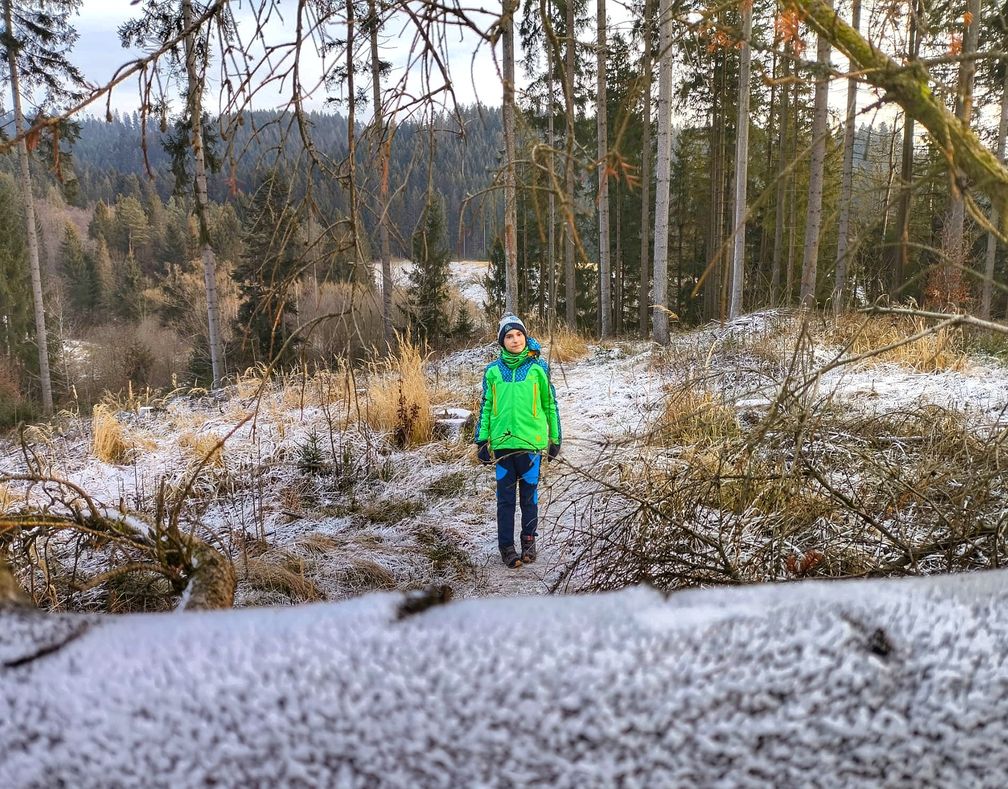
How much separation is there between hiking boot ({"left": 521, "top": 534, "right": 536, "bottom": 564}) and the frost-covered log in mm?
3017

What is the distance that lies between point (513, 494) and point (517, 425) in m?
0.42

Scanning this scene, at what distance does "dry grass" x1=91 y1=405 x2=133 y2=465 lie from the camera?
5.21m

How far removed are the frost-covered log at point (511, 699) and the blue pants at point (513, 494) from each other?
2.95 metres

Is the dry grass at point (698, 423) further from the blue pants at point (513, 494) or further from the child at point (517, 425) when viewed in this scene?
the blue pants at point (513, 494)

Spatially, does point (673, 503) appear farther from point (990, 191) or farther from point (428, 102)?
point (428, 102)

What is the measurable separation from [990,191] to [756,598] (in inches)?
47.3

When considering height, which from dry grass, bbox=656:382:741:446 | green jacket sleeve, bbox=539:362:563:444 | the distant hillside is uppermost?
the distant hillside

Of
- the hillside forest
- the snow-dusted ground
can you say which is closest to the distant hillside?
the hillside forest

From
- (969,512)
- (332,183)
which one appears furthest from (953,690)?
(969,512)

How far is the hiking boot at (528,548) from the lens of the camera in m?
3.36

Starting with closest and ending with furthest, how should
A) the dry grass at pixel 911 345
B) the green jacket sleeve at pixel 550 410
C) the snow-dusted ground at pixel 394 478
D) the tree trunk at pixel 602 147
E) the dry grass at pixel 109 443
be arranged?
the snow-dusted ground at pixel 394 478, the green jacket sleeve at pixel 550 410, the dry grass at pixel 109 443, the dry grass at pixel 911 345, the tree trunk at pixel 602 147

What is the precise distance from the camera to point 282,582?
293cm

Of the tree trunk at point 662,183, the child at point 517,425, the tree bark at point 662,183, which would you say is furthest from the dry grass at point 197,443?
the tree bark at point 662,183

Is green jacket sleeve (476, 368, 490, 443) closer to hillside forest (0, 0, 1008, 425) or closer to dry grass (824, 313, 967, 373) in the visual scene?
hillside forest (0, 0, 1008, 425)
